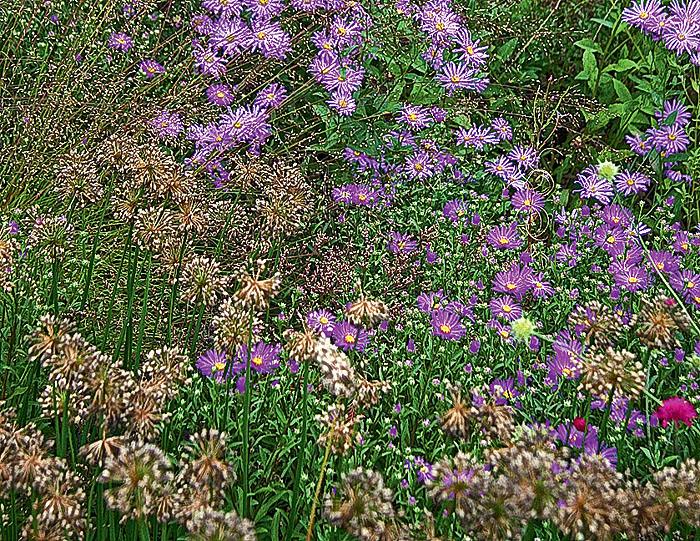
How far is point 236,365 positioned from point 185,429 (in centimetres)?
22

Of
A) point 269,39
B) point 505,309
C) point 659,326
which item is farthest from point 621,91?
point 659,326

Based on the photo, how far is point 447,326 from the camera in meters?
2.46

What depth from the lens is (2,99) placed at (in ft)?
9.73

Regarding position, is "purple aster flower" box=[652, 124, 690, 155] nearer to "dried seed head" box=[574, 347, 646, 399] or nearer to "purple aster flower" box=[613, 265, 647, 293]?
"purple aster flower" box=[613, 265, 647, 293]

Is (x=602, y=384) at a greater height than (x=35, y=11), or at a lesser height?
greater

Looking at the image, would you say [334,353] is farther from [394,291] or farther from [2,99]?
[2,99]

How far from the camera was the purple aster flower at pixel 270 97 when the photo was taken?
9.98ft

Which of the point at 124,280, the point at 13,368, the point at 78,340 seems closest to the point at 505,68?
the point at 124,280

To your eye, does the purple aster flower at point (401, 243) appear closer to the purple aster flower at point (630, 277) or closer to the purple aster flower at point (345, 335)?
the purple aster flower at point (345, 335)

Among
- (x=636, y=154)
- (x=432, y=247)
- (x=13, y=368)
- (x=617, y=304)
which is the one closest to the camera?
(x=13, y=368)

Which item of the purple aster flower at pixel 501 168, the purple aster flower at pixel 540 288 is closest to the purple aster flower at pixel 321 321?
the purple aster flower at pixel 540 288

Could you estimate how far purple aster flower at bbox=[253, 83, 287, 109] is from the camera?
120 inches

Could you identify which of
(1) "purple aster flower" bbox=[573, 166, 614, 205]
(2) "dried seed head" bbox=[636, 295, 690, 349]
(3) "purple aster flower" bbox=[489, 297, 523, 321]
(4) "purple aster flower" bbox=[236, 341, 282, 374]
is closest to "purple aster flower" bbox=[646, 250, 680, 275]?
(1) "purple aster flower" bbox=[573, 166, 614, 205]

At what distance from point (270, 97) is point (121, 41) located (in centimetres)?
78
